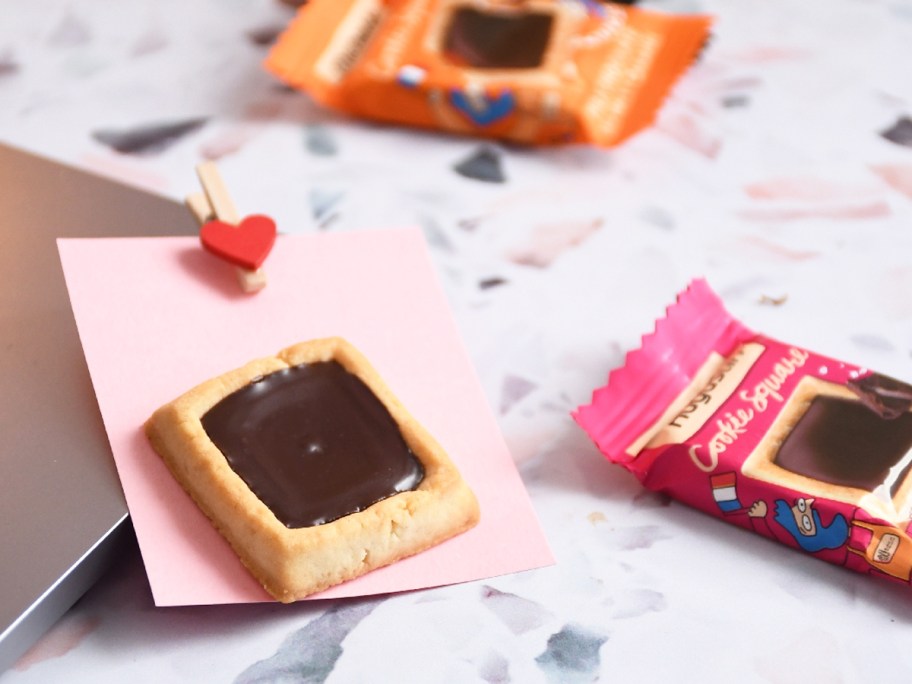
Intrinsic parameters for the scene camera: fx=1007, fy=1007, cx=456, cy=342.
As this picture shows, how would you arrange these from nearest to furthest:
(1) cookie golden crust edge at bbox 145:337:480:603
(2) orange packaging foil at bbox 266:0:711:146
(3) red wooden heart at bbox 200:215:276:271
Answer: (1) cookie golden crust edge at bbox 145:337:480:603, (3) red wooden heart at bbox 200:215:276:271, (2) orange packaging foil at bbox 266:0:711:146

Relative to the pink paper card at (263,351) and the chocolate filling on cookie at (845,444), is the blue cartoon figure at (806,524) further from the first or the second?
the pink paper card at (263,351)

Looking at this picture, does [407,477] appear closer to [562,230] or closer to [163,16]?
[562,230]

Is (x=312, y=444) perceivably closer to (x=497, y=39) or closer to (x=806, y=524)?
(x=806, y=524)

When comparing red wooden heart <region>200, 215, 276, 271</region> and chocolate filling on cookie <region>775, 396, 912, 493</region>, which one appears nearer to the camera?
chocolate filling on cookie <region>775, 396, 912, 493</region>

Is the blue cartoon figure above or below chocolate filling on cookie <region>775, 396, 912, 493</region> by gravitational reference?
below

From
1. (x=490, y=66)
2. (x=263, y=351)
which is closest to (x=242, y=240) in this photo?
(x=263, y=351)

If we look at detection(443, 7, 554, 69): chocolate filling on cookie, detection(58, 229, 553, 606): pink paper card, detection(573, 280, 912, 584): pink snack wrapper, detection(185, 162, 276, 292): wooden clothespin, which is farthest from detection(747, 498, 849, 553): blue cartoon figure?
detection(443, 7, 554, 69): chocolate filling on cookie

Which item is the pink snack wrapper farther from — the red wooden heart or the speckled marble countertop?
the red wooden heart

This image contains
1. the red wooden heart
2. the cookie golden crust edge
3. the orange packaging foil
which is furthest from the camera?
the orange packaging foil
